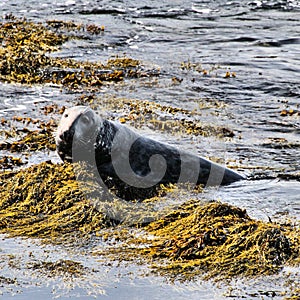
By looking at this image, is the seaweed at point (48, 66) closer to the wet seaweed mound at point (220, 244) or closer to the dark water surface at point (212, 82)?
the dark water surface at point (212, 82)

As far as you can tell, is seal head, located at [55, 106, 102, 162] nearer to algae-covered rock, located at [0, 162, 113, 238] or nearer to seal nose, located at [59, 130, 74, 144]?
seal nose, located at [59, 130, 74, 144]

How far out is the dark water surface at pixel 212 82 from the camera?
5527mm

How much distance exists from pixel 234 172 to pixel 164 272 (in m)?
2.56

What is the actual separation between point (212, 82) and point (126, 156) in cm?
492

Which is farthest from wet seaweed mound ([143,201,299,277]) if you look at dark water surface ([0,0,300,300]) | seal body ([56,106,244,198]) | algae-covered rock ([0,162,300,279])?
seal body ([56,106,244,198])

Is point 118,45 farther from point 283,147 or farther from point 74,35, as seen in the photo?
point 283,147

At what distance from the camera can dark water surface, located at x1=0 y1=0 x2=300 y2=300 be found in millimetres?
5527

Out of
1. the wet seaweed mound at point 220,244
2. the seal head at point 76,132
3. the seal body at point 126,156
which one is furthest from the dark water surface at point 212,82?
the seal head at point 76,132

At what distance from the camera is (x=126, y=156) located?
7.51m

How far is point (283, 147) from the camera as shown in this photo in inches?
356

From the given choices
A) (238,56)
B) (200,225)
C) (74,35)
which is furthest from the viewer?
(74,35)

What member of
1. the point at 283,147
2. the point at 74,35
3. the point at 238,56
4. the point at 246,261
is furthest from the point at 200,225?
the point at 74,35

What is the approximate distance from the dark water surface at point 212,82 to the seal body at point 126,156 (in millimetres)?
372

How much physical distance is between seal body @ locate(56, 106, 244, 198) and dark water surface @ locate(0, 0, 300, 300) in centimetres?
37
